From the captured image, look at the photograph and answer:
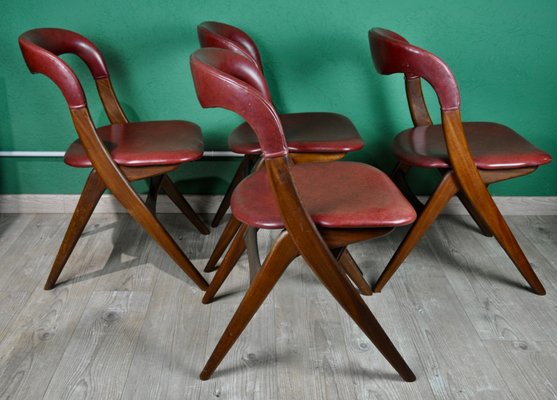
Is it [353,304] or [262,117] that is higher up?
[262,117]

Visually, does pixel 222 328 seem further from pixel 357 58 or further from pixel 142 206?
pixel 357 58

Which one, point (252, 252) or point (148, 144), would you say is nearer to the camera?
point (252, 252)

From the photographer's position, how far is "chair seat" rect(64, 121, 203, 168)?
7.16 ft

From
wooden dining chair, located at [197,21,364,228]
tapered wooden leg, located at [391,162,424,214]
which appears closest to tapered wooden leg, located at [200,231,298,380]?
wooden dining chair, located at [197,21,364,228]

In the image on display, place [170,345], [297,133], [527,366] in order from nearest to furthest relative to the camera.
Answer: [527,366] → [170,345] → [297,133]

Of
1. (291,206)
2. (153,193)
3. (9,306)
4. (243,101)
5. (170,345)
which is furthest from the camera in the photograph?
(153,193)

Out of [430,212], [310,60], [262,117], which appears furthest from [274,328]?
[310,60]

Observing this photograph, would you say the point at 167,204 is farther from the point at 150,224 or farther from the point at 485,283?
the point at 485,283

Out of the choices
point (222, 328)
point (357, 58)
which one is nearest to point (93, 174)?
point (222, 328)

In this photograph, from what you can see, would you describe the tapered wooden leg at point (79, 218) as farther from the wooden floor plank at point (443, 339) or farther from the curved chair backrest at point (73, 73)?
the wooden floor plank at point (443, 339)

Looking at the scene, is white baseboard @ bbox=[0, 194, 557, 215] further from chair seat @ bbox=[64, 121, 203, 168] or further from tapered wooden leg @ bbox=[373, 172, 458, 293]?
tapered wooden leg @ bbox=[373, 172, 458, 293]

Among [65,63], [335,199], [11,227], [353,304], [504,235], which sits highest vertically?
[65,63]

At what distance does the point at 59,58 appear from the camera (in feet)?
6.66

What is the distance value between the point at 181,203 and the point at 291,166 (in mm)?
1157
